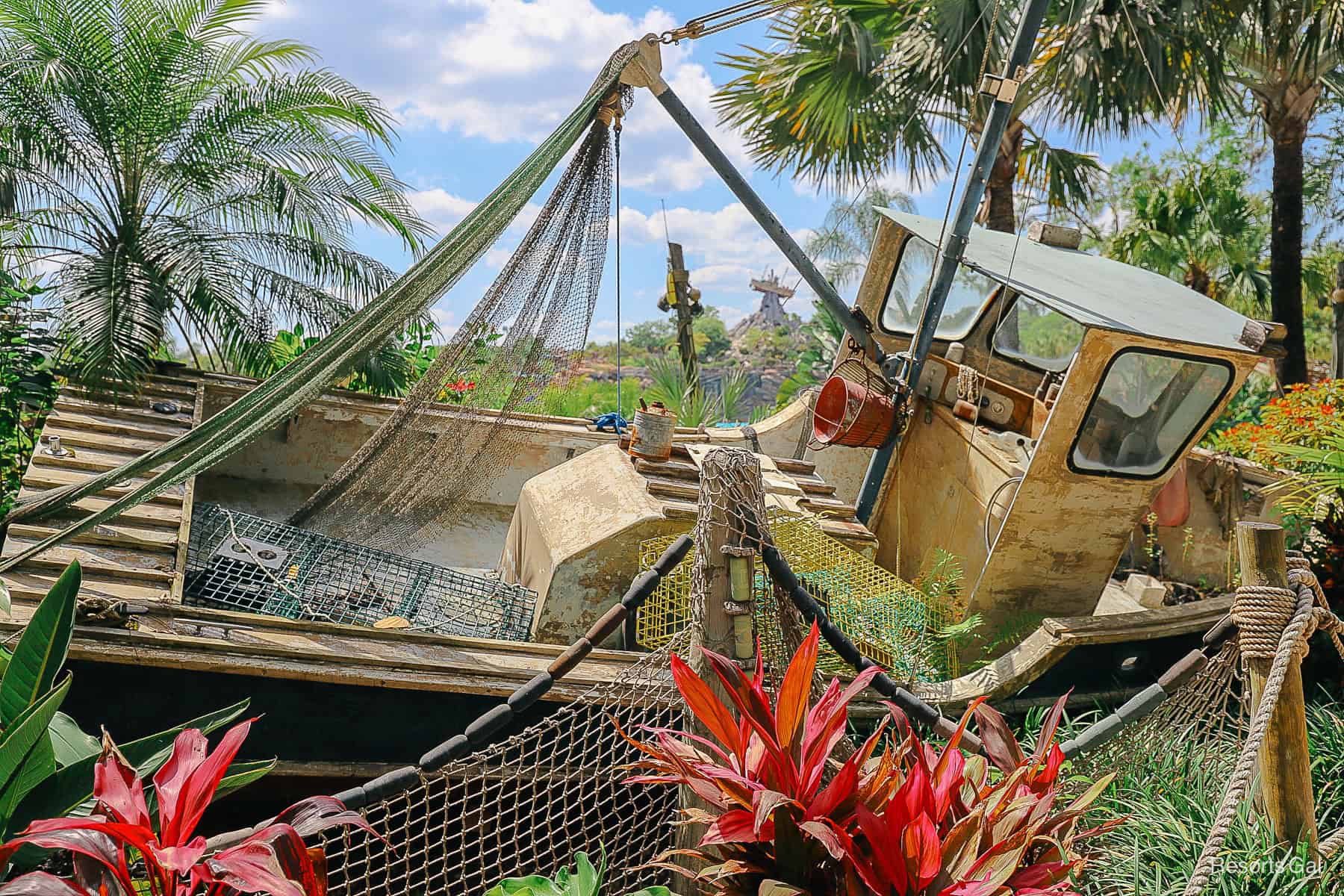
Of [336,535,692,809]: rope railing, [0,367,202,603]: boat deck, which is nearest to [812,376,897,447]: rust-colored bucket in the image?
[336,535,692,809]: rope railing

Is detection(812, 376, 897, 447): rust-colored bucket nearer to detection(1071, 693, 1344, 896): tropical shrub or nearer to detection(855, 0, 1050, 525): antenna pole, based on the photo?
detection(855, 0, 1050, 525): antenna pole

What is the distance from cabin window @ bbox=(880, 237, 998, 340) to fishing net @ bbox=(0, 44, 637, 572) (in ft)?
7.46

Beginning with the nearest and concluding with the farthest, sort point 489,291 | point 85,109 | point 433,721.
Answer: point 433,721 < point 489,291 < point 85,109

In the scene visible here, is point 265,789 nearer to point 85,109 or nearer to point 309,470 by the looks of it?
point 309,470

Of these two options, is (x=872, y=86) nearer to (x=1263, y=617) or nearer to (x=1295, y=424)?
(x=1295, y=424)

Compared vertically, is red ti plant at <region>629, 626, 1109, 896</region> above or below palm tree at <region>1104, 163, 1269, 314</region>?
below

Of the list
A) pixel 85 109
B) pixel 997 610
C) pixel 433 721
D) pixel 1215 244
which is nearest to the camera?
pixel 433 721

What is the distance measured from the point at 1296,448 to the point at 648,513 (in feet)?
13.7

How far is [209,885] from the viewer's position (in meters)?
1.74

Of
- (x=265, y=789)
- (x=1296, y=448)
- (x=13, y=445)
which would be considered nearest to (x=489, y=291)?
(x=265, y=789)

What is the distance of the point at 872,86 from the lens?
898 centimetres

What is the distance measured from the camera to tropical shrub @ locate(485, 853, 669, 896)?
82.1 inches

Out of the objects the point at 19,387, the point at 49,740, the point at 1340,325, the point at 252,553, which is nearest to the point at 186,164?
the point at 19,387

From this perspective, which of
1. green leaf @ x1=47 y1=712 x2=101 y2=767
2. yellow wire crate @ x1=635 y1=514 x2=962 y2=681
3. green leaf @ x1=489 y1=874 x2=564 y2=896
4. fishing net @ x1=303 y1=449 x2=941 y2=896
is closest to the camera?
green leaf @ x1=489 y1=874 x2=564 y2=896
